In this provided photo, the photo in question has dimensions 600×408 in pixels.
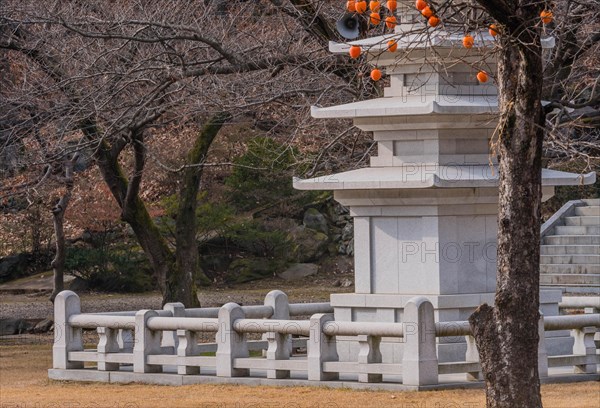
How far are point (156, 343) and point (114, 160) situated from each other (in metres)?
7.21

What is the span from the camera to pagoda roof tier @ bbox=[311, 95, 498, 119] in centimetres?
1439

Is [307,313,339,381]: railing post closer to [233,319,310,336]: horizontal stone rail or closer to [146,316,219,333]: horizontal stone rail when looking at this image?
[233,319,310,336]: horizontal stone rail

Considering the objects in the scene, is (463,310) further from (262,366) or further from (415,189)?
(262,366)

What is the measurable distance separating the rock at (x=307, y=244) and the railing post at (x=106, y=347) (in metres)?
22.2

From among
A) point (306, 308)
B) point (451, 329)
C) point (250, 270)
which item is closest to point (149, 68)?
point (306, 308)

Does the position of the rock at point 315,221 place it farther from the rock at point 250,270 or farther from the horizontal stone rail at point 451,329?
the horizontal stone rail at point 451,329

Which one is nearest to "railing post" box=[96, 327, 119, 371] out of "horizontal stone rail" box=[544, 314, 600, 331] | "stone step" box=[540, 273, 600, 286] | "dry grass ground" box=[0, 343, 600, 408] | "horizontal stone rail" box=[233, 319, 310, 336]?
"dry grass ground" box=[0, 343, 600, 408]

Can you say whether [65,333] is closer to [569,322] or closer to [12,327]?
[569,322]

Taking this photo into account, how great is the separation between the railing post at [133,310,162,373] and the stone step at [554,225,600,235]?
54.9 feet

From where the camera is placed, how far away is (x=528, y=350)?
833 centimetres

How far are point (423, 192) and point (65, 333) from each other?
5.39m

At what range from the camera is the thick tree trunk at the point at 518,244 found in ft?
27.1

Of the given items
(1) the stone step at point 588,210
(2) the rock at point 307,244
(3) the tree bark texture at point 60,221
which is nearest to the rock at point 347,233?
(2) the rock at point 307,244

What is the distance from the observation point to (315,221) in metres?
39.5
